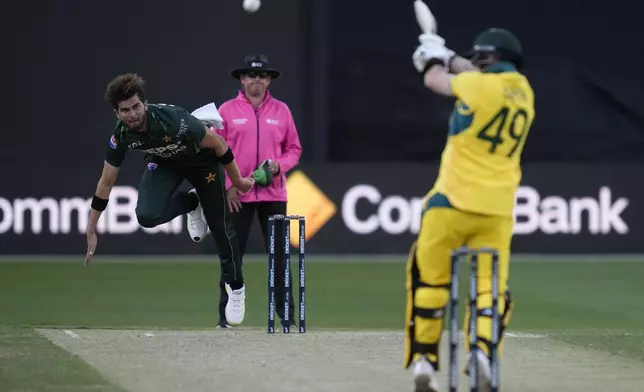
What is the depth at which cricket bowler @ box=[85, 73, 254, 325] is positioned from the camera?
30.3 ft

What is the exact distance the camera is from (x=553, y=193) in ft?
55.7

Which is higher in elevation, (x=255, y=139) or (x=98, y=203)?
(x=255, y=139)

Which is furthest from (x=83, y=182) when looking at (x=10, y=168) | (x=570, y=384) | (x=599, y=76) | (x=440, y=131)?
(x=570, y=384)

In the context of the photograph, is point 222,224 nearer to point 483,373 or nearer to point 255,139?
point 255,139

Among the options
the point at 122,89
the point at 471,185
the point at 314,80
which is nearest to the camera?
the point at 471,185

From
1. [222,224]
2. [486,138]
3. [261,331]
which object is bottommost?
[261,331]

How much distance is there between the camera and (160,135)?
9.38m

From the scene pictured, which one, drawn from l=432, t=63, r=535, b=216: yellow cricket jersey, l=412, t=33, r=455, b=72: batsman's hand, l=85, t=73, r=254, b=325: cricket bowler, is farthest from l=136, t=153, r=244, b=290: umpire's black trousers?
l=432, t=63, r=535, b=216: yellow cricket jersey

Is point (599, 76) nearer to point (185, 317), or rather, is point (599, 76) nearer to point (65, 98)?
point (65, 98)

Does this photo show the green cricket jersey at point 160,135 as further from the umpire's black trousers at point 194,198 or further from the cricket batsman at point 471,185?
the cricket batsman at point 471,185

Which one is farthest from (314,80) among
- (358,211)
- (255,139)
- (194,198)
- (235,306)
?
(235,306)

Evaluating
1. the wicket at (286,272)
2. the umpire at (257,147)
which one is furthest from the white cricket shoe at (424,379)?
the umpire at (257,147)

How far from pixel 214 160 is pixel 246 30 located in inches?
294

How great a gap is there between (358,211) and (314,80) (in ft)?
5.38
